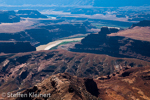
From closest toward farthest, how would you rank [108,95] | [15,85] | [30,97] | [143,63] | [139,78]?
[30,97] → [108,95] → [139,78] → [15,85] → [143,63]

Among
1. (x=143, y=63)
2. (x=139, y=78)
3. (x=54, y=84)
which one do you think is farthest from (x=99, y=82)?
(x=143, y=63)

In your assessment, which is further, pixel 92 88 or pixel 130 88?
pixel 92 88

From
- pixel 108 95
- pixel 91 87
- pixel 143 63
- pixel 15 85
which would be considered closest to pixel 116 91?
pixel 108 95

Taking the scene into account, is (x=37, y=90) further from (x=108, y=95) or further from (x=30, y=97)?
(x=108, y=95)

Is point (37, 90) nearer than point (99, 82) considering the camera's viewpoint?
Yes

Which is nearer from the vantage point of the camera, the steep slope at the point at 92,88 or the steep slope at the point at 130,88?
the steep slope at the point at 92,88

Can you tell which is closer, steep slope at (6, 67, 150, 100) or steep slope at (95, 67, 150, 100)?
steep slope at (6, 67, 150, 100)

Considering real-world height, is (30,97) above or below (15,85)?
above

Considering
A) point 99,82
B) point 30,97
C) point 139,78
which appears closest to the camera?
Result: point 30,97

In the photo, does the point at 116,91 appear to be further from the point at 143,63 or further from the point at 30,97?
the point at 143,63

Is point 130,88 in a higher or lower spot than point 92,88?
higher

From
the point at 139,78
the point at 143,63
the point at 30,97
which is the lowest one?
the point at 143,63
